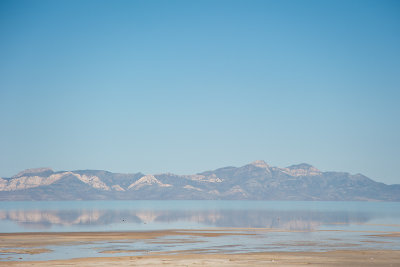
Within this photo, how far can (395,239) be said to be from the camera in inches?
2874

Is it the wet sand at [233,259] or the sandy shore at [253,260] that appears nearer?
the sandy shore at [253,260]

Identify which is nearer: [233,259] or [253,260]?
[253,260]

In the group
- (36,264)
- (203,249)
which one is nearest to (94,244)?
(203,249)

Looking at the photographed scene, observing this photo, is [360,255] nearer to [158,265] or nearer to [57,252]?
[158,265]

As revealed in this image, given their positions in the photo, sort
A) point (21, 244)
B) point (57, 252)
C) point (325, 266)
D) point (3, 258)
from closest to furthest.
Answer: point (325, 266), point (3, 258), point (57, 252), point (21, 244)

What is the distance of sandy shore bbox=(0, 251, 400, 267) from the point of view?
45.8 meters

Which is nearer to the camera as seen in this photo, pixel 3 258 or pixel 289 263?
pixel 289 263

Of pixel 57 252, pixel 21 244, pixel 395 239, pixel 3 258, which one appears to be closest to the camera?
pixel 3 258

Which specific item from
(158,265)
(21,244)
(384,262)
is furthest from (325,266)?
(21,244)

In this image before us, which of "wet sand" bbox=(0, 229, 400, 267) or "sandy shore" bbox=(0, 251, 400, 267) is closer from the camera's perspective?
"sandy shore" bbox=(0, 251, 400, 267)

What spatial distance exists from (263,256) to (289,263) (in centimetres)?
537

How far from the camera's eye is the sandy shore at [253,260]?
45.8m

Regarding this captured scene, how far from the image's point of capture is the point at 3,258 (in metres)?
49.9

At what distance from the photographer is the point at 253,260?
48406mm
